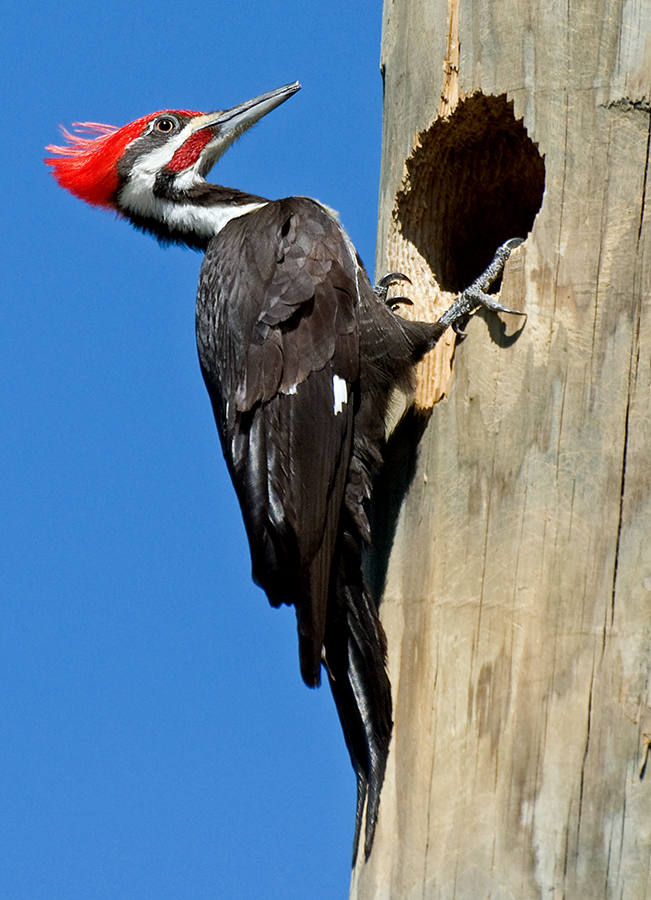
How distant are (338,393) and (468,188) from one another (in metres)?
0.89

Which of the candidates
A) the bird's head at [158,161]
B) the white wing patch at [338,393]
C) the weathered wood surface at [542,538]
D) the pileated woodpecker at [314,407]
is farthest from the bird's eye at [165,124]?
the white wing patch at [338,393]

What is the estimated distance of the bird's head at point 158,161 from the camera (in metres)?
4.04

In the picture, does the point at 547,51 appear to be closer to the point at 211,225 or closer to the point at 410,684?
the point at 211,225

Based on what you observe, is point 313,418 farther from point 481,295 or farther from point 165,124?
point 165,124

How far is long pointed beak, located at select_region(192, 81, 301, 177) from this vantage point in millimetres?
4121

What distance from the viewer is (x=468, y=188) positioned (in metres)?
3.54

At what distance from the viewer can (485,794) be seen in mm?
2504

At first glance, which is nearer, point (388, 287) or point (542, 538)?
point (542, 538)

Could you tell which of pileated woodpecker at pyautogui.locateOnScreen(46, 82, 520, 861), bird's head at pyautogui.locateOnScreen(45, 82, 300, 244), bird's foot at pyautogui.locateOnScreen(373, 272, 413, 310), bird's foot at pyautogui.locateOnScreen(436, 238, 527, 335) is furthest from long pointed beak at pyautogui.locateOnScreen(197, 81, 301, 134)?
bird's foot at pyautogui.locateOnScreen(436, 238, 527, 335)

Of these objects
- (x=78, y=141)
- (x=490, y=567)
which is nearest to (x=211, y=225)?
(x=78, y=141)

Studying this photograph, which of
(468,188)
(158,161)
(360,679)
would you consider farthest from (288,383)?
(158,161)

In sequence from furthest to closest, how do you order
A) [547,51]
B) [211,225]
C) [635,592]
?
[211,225]
[547,51]
[635,592]

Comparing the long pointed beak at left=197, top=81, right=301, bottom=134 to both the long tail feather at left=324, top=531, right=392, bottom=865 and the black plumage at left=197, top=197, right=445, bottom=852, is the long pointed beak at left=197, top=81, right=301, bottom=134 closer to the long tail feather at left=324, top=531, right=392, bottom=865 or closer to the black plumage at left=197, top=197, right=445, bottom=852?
the black plumage at left=197, top=197, right=445, bottom=852

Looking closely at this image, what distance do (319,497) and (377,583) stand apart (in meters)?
0.30
